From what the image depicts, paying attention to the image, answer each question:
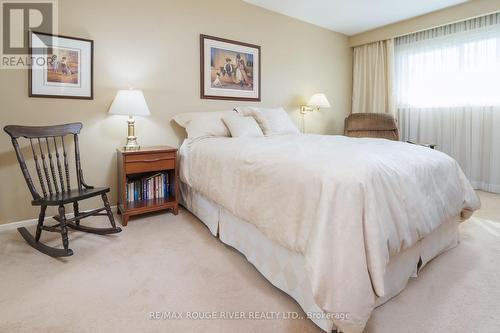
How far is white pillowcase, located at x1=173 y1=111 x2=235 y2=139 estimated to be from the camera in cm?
282

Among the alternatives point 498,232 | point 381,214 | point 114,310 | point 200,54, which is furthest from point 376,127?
point 114,310

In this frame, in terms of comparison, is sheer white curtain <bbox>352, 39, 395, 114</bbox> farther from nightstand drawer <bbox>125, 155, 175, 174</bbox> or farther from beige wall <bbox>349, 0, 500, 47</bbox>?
nightstand drawer <bbox>125, 155, 175, 174</bbox>

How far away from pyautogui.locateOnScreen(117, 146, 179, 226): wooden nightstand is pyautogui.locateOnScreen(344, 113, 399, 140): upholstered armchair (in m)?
2.88

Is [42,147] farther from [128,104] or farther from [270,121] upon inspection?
[270,121]

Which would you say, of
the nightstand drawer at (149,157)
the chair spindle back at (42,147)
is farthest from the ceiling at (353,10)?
the chair spindle back at (42,147)

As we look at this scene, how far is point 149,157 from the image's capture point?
2.54 meters

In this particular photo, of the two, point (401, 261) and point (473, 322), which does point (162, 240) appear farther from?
point (473, 322)

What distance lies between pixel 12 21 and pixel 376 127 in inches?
170

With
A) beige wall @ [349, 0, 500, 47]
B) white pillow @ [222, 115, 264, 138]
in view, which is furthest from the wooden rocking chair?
beige wall @ [349, 0, 500, 47]

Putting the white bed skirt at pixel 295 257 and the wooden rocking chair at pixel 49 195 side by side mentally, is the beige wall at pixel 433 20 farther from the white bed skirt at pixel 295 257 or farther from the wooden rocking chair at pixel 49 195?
the wooden rocking chair at pixel 49 195

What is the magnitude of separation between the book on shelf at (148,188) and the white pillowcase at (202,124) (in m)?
0.55

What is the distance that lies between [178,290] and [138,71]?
227cm

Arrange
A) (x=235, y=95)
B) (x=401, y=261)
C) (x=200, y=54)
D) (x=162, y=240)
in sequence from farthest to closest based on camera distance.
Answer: (x=235, y=95)
(x=200, y=54)
(x=162, y=240)
(x=401, y=261)

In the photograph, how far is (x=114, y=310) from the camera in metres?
1.37
